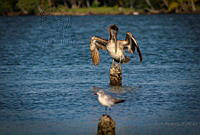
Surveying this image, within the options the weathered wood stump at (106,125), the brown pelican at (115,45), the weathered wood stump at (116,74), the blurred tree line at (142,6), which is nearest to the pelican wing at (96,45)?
the brown pelican at (115,45)

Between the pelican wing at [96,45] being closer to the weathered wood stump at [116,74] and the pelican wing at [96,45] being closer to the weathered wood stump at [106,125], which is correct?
the weathered wood stump at [116,74]

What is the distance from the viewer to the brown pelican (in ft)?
63.5

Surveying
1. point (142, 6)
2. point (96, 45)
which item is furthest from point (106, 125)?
point (142, 6)

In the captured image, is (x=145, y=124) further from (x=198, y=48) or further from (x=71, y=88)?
(x=198, y=48)

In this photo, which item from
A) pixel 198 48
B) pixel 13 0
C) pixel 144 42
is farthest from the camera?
pixel 13 0

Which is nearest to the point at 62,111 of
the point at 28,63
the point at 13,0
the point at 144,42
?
the point at 28,63

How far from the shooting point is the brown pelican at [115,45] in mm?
19359

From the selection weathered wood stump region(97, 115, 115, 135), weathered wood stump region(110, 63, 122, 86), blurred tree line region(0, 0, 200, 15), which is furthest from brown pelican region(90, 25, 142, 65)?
blurred tree line region(0, 0, 200, 15)

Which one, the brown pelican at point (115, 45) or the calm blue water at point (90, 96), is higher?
the brown pelican at point (115, 45)

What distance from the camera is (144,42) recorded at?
4397 cm

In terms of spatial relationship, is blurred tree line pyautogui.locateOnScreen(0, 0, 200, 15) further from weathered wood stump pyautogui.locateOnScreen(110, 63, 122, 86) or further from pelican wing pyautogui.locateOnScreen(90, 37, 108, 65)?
weathered wood stump pyautogui.locateOnScreen(110, 63, 122, 86)

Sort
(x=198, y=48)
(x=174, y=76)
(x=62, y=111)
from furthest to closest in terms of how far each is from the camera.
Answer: (x=198, y=48) → (x=174, y=76) → (x=62, y=111)

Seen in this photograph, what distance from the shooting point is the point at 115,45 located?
63.4 ft

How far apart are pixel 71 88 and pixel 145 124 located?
5.74 metres
